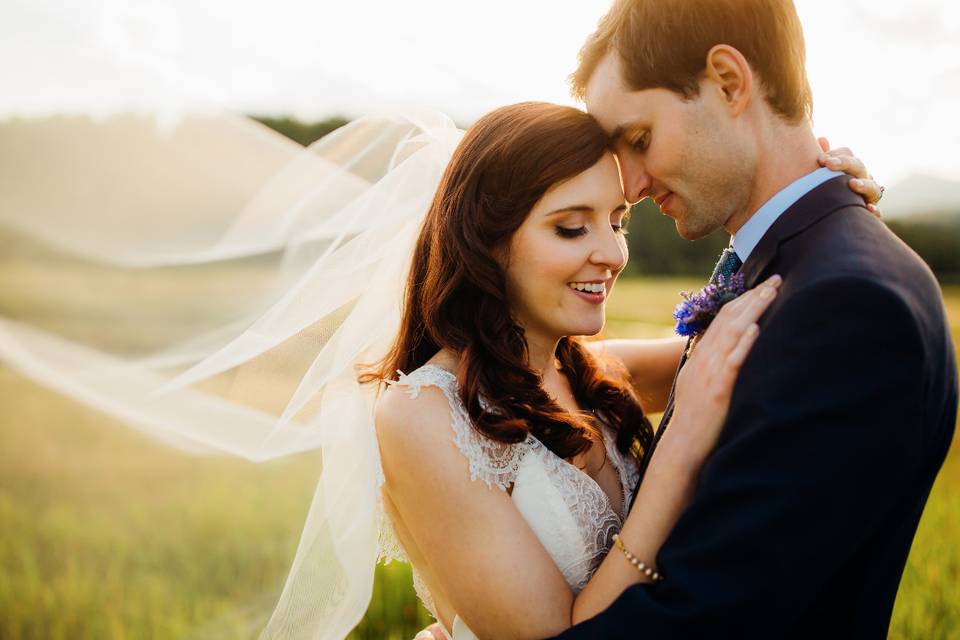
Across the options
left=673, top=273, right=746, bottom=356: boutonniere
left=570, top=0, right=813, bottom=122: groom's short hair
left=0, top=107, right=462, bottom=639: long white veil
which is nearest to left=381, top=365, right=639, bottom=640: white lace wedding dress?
left=0, top=107, right=462, bottom=639: long white veil

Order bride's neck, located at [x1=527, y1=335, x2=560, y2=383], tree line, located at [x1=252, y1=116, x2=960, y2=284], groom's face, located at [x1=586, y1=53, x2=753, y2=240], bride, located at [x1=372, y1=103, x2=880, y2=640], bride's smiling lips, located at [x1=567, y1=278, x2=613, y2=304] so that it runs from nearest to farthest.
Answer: bride, located at [x1=372, y1=103, x2=880, y2=640] < groom's face, located at [x1=586, y1=53, x2=753, y2=240] < bride's smiling lips, located at [x1=567, y1=278, x2=613, y2=304] < bride's neck, located at [x1=527, y1=335, x2=560, y2=383] < tree line, located at [x1=252, y1=116, x2=960, y2=284]

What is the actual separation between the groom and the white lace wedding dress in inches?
15.3

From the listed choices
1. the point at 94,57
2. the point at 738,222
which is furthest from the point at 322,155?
the point at 738,222

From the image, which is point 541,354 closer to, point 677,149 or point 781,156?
point 677,149

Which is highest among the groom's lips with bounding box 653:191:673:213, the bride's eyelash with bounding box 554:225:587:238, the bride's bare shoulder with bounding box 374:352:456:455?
the groom's lips with bounding box 653:191:673:213

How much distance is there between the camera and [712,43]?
93.2 inches

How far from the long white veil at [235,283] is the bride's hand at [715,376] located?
3.35 feet

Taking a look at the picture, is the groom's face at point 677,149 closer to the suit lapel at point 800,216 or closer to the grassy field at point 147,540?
the suit lapel at point 800,216

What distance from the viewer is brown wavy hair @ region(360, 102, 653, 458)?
99.8 inches

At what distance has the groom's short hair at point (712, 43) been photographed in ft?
7.74

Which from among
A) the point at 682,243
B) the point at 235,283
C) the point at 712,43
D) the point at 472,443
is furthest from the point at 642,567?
the point at 682,243

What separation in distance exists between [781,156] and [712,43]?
426 millimetres

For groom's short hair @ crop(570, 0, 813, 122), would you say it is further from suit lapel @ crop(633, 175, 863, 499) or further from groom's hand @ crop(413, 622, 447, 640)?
groom's hand @ crop(413, 622, 447, 640)

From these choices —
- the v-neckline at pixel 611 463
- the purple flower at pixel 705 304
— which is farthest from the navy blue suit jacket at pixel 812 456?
the v-neckline at pixel 611 463
